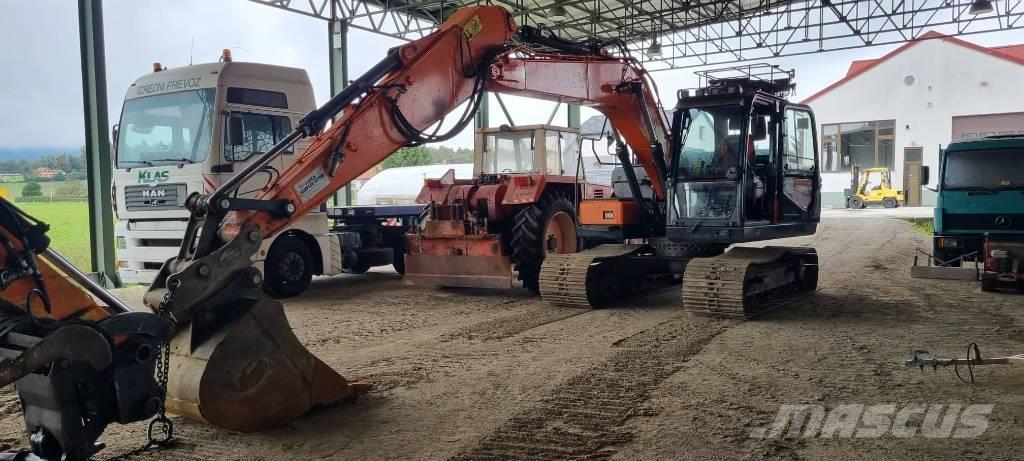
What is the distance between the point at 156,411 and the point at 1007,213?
1025 centimetres

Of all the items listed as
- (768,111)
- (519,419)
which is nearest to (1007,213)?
(768,111)

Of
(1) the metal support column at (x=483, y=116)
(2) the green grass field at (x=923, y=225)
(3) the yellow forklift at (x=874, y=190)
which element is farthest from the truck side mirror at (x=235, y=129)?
(3) the yellow forklift at (x=874, y=190)

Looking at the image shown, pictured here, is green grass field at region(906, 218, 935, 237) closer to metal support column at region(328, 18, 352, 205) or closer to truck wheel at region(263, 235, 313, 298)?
metal support column at region(328, 18, 352, 205)

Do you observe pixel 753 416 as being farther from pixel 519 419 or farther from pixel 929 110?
pixel 929 110

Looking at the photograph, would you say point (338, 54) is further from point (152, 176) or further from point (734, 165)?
point (734, 165)

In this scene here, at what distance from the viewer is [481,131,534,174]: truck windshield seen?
10.7 meters

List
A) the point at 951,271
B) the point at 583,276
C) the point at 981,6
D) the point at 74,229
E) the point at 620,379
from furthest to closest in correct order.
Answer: the point at 981,6, the point at 74,229, the point at 951,271, the point at 583,276, the point at 620,379

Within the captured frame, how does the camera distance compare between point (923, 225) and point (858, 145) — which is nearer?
point (923, 225)

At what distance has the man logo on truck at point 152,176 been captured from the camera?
29.5 feet

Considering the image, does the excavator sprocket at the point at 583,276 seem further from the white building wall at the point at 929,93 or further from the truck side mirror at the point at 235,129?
the white building wall at the point at 929,93

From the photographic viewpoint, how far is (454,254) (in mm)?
9445

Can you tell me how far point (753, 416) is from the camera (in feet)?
14.3

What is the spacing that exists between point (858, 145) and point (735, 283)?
33380 mm

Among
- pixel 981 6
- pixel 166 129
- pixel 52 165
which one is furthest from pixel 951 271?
pixel 52 165
